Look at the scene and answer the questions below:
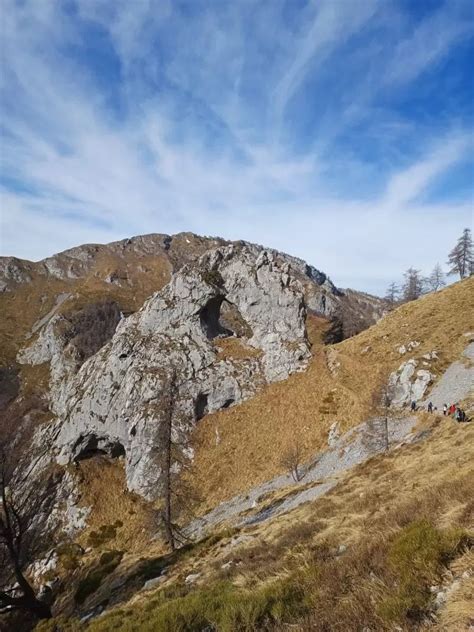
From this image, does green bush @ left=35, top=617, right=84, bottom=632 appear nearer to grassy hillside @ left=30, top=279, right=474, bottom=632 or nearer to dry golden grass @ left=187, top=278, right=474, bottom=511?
grassy hillside @ left=30, top=279, right=474, bottom=632

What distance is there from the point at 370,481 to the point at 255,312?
35176 millimetres

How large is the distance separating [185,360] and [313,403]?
59.5 ft

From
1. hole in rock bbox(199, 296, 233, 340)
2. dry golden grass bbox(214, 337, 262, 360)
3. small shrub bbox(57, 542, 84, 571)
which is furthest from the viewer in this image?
hole in rock bbox(199, 296, 233, 340)

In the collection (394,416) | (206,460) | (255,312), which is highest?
(255,312)

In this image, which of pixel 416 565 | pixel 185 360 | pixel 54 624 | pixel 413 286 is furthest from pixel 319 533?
pixel 413 286

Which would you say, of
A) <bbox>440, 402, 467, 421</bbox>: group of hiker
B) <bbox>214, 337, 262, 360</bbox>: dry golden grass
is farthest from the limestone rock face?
<bbox>214, 337, 262, 360</bbox>: dry golden grass

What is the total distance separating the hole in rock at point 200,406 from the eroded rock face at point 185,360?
13 centimetres

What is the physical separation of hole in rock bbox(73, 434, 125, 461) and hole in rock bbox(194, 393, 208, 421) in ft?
38.2

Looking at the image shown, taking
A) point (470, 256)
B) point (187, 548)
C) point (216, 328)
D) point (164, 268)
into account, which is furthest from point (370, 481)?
point (164, 268)

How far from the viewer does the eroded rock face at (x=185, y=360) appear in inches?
1889

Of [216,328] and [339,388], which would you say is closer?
[339,388]

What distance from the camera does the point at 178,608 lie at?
36.4 feet

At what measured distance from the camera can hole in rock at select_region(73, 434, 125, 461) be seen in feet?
164

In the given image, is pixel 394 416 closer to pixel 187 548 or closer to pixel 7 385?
pixel 187 548
